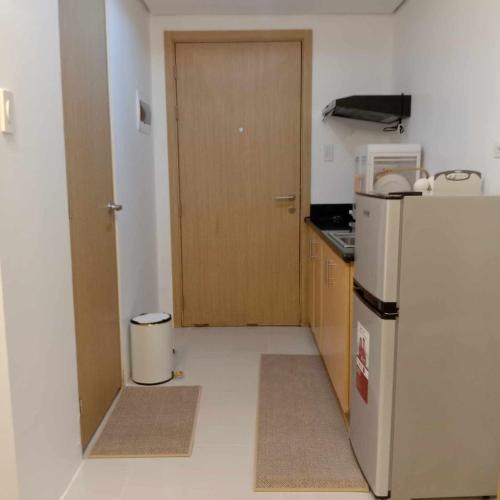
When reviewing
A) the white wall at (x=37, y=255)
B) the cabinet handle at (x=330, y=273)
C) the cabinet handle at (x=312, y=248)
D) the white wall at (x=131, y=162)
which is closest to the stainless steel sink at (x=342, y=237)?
the cabinet handle at (x=330, y=273)

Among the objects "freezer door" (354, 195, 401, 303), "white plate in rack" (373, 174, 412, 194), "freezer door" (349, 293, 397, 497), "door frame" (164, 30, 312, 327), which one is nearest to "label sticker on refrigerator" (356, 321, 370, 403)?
"freezer door" (349, 293, 397, 497)

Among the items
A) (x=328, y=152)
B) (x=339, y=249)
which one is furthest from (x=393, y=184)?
(x=328, y=152)

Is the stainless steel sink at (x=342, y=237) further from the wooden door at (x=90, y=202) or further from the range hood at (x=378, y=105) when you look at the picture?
the wooden door at (x=90, y=202)

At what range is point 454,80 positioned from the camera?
8.88ft

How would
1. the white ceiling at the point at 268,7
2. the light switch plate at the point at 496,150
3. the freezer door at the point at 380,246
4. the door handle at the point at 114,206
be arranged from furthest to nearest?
the white ceiling at the point at 268,7
the door handle at the point at 114,206
the light switch plate at the point at 496,150
the freezer door at the point at 380,246

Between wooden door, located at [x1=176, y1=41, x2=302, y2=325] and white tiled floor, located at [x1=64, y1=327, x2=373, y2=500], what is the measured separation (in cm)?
64

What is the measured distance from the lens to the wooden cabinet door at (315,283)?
3438 mm

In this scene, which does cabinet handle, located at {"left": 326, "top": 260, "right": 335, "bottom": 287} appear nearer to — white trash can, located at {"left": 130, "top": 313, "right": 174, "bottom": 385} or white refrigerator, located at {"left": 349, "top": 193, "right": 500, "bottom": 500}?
white refrigerator, located at {"left": 349, "top": 193, "right": 500, "bottom": 500}

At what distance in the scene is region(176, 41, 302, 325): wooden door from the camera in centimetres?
399

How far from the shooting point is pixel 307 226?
13.5 feet

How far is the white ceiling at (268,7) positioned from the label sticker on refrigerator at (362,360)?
2490 mm

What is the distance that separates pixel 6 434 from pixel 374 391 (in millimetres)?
1276

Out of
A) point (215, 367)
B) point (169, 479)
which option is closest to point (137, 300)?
point (215, 367)

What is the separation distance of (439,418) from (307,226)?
7.63 feet
